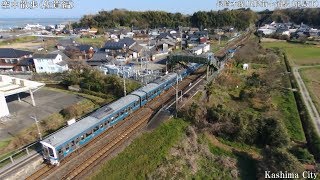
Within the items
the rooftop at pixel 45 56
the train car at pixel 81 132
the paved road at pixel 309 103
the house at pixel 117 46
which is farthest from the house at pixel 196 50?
the train car at pixel 81 132

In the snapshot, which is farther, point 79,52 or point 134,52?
point 134,52

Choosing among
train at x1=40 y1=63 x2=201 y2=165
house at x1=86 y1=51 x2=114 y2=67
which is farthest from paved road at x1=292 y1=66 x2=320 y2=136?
house at x1=86 y1=51 x2=114 y2=67

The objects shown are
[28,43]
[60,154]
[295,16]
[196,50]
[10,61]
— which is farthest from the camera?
[295,16]

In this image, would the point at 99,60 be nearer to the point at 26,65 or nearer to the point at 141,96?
the point at 26,65

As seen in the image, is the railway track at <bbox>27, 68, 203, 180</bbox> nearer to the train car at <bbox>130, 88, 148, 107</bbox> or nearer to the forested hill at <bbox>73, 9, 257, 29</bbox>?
the train car at <bbox>130, 88, 148, 107</bbox>

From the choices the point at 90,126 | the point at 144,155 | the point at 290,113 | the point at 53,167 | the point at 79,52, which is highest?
the point at 79,52

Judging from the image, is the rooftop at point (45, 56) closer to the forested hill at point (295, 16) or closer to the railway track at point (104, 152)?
the railway track at point (104, 152)

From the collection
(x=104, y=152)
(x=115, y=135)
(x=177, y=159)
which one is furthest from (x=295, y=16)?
(x=104, y=152)
